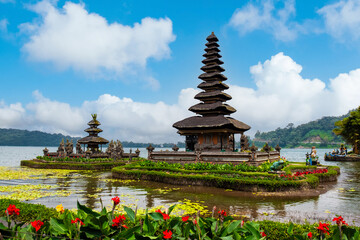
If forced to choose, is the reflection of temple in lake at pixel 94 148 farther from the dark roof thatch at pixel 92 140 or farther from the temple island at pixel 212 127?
the temple island at pixel 212 127

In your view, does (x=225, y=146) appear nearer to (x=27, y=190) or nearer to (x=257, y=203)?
(x=257, y=203)

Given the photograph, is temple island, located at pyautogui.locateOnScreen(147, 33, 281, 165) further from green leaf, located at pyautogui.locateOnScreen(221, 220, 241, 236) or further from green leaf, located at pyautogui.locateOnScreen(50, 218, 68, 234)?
green leaf, located at pyautogui.locateOnScreen(50, 218, 68, 234)

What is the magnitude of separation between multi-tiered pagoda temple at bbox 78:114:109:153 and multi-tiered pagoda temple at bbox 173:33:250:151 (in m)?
17.3

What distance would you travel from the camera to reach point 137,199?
45.7 feet

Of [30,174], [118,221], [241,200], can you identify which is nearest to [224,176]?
[241,200]

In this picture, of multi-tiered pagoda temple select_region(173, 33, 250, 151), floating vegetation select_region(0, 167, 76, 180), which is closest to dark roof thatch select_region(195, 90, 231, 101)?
multi-tiered pagoda temple select_region(173, 33, 250, 151)

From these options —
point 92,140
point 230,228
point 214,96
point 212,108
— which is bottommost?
point 230,228

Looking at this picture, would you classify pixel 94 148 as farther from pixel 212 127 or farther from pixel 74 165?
pixel 212 127

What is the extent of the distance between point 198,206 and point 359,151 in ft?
219

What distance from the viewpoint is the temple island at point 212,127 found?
2381cm

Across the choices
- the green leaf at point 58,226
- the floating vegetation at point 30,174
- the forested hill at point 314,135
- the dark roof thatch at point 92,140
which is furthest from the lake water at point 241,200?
the forested hill at point 314,135

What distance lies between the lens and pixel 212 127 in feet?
91.0

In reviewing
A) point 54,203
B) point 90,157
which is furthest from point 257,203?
point 90,157

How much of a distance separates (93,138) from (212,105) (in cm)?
2285
